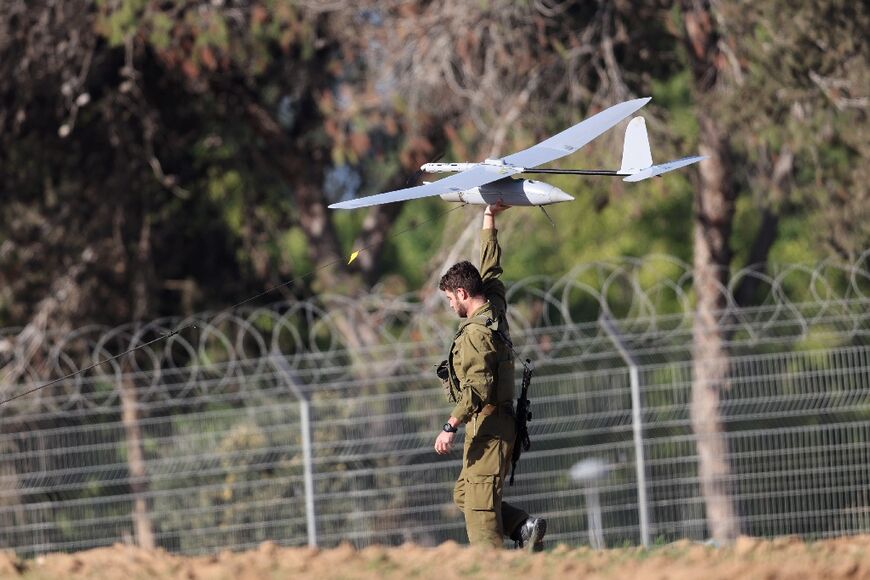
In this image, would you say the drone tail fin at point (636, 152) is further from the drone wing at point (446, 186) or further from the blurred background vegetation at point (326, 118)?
the blurred background vegetation at point (326, 118)

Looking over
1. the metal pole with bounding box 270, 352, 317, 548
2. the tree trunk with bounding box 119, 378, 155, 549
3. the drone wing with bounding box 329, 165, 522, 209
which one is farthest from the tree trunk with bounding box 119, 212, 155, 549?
the drone wing with bounding box 329, 165, 522, 209

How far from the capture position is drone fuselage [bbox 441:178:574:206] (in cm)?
664

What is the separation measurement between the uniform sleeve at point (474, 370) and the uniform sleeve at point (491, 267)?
420mm

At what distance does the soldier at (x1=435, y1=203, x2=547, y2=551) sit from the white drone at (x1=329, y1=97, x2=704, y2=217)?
21 cm

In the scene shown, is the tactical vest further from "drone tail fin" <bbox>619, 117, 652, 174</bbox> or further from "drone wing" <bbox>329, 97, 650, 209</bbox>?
"drone tail fin" <bbox>619, 117, 652, 174</bbox>

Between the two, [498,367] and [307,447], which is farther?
[307,447]

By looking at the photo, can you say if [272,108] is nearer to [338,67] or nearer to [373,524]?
[338,67]

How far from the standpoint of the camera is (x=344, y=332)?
18.7 metres

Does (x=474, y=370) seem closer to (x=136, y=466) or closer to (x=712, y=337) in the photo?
(x=136, y=466)

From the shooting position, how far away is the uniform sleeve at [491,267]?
7.44 m

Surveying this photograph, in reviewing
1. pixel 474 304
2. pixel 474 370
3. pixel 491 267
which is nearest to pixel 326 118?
pixel 491 267

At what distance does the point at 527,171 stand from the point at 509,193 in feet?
0.45

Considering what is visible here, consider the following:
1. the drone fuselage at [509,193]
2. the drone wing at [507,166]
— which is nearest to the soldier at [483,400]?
Answer: the drone fuselage at [509,193]

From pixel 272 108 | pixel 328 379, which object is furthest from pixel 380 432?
pixel 272 108
